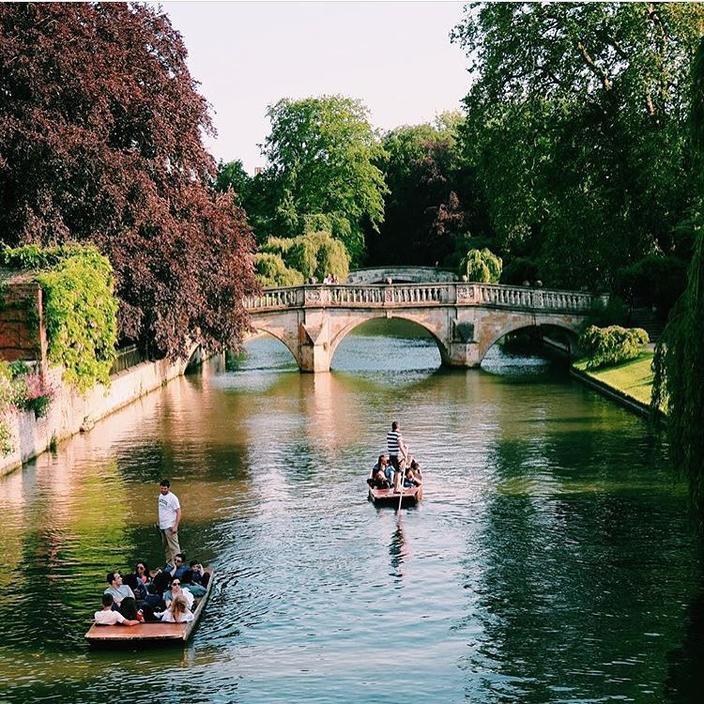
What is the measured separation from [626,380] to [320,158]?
162 ft

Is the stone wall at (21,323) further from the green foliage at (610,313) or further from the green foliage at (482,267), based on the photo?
the green foliage at (482,267)

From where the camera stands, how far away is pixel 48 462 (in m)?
27.4

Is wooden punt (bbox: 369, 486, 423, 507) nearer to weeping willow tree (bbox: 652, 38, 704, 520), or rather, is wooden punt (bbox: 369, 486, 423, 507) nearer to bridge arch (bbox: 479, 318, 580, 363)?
weeping willow tree (bbox: 652, 38, 704, 520)

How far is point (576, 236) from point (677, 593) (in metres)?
30.0

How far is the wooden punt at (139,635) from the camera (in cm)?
1475

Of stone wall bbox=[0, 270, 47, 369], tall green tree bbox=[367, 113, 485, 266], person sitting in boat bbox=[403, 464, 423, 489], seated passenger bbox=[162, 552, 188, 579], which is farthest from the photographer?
tall green tree bbox=[367, 113, 485, 266]

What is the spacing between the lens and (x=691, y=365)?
50.3 ft

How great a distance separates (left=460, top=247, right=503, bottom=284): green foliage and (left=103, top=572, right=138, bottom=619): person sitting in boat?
171ft

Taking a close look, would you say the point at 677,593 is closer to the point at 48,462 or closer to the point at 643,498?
the point at 643,498

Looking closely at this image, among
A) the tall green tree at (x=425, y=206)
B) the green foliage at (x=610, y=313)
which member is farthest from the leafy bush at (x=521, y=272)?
the tall green tree at (x=425, y=206)

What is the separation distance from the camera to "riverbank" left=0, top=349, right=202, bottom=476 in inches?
1046

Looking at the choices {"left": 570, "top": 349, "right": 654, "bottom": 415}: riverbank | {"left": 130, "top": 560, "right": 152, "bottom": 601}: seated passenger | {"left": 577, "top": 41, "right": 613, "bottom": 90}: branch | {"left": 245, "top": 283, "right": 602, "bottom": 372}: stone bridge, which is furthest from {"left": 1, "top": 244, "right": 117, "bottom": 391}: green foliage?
{"left": 577, "top": 41, "right": 613, "bottom": 90}: branch

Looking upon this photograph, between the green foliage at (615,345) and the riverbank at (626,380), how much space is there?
11.4 inches

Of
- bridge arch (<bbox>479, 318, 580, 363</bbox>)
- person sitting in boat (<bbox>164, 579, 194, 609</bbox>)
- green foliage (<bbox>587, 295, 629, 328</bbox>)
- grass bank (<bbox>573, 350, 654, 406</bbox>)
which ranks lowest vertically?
person sitting in boat (<bbox>164, 579, 194, 609</bbox>)
